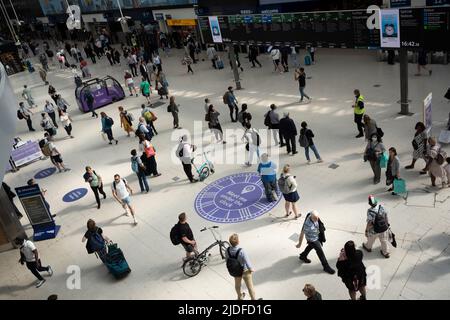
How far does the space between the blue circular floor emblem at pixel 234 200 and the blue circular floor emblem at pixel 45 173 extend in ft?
23.1

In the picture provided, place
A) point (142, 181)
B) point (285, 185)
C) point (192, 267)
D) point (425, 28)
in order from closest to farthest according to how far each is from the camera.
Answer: point (192, 267) < point (285, 185) < point (425, 28) < point (142, 181)

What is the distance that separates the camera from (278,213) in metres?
10.6

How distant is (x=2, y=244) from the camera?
38.7 ft

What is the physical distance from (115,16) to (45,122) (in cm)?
2317

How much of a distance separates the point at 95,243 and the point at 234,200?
390 centimetres

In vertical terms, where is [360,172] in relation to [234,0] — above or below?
below

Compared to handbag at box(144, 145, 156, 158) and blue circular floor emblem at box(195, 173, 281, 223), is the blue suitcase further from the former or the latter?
handbag at box(144, 145, 156, 158)

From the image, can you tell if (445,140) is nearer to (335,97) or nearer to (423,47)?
(423,47)

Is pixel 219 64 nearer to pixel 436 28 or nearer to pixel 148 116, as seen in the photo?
pixel 148 116

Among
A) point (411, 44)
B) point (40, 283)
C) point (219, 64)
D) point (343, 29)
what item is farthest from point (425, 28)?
point (219, 64)

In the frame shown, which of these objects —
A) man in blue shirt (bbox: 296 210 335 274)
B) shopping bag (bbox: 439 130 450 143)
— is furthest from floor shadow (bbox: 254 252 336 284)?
shopping bag (bbox: 439 130 450 143)

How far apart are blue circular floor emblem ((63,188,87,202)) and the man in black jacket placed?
22.2ft

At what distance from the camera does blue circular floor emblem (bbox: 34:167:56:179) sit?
1602 centimetres
